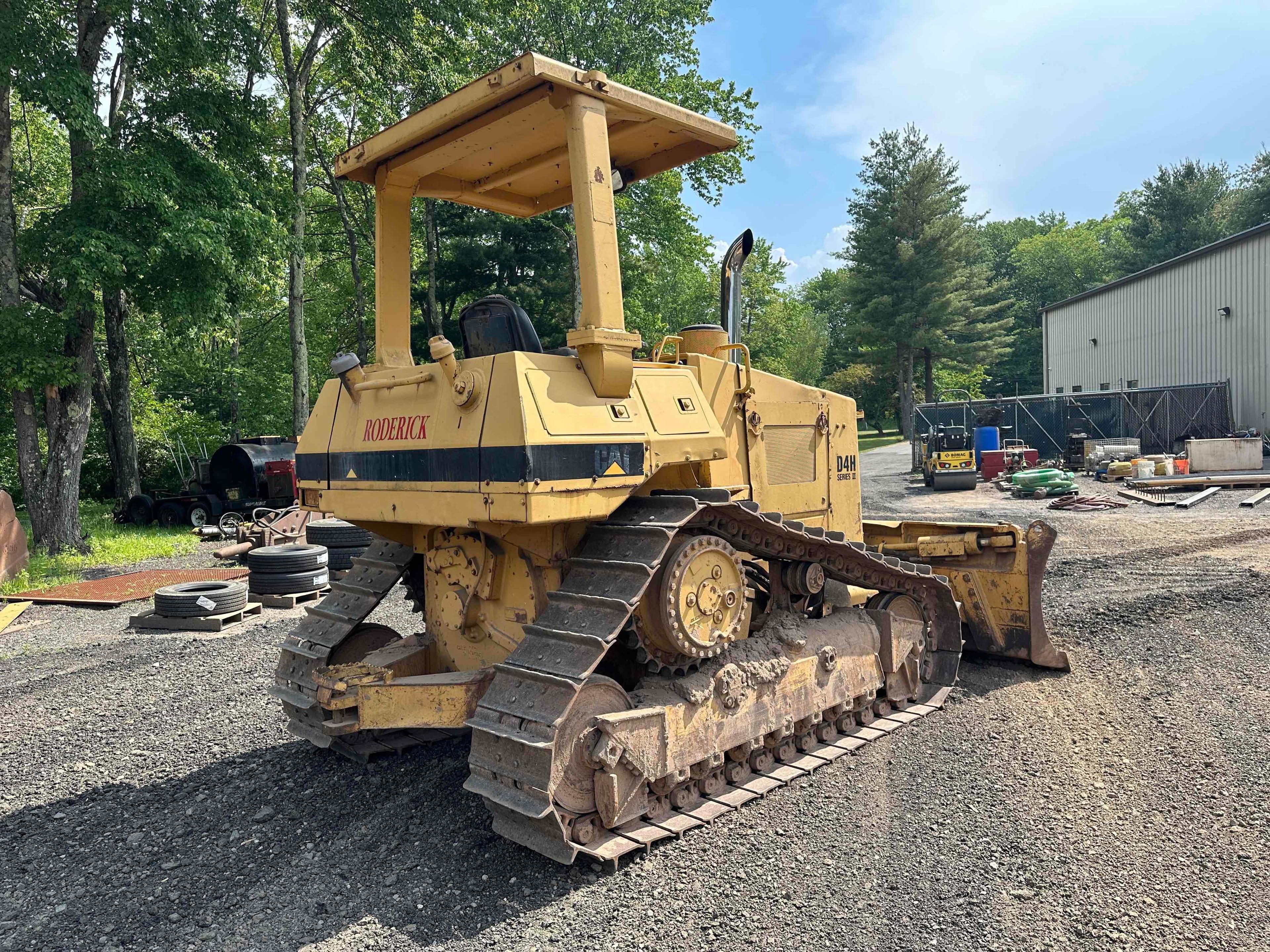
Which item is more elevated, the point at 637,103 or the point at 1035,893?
the point at 637,103

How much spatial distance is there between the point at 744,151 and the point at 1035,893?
2697 centimetres

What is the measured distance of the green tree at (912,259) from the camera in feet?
127

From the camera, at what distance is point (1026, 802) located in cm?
449

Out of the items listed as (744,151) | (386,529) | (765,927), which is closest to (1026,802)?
(765,927)

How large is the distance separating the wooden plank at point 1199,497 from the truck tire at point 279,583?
16.3m

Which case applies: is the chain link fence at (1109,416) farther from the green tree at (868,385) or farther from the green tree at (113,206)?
the green tree at (113,206)

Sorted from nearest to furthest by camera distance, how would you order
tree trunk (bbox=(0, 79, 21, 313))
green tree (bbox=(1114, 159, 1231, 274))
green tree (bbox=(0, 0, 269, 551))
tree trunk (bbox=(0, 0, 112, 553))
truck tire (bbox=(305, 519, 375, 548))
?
1. truck tire (bbox=(305, 519, 375, 548))
2. green tree (bbox=(0, 0, 269, 551))
3. tree trunk (bbox=(0, 79, 21, 313))
4. tree trunk (bbox=(0, 0, 112, 553))
5. green tree (bbox=(1114, 159, 1231, 274))

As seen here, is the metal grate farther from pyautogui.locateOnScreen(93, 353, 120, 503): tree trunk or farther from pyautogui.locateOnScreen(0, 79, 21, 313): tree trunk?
pyautogui.locateOnScreen(93, 353, 120, 503): tree trunk

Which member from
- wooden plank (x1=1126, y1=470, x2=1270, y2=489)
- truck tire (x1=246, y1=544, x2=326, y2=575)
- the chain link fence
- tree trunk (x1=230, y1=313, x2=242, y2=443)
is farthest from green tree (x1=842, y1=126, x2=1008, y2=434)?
truck tire (x1=246, y1=544, x2=326, y2=575)

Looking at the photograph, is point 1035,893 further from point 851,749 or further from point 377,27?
point 377,27

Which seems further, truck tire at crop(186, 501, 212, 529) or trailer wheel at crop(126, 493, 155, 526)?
trailer wheel at crop(126, 493, 155, 526)

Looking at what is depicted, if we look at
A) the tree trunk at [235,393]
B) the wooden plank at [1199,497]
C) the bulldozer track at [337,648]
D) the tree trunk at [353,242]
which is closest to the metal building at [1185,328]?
the wooden plank at [1199,497]

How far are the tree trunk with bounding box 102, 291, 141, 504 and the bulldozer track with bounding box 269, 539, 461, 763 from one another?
55.6 feet

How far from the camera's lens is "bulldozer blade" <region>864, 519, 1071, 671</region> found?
22.1 feet
